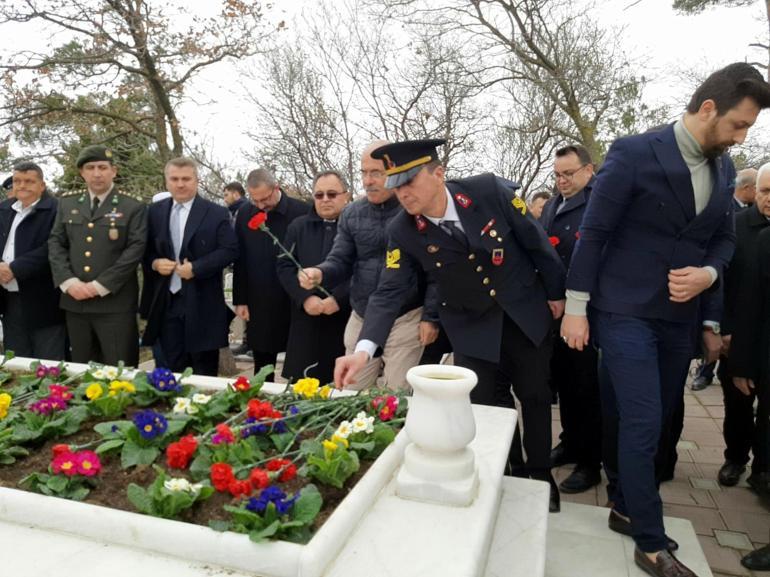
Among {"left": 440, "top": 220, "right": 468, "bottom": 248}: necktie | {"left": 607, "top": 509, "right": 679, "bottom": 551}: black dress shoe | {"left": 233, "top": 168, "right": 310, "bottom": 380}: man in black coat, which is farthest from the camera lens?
{"left": 233, "top": 168, "right": 310, "bottom": 380}: man in black coat

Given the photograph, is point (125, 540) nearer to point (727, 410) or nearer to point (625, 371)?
point (625, 371)

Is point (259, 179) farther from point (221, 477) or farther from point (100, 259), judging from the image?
point (221, 477)

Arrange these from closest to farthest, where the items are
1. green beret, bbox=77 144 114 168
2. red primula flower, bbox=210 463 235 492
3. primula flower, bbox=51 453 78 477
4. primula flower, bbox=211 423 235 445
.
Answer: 1. red primula flower, bbox=210 463 235 492
2. primula flower, bbox=51 453 78 477
3. primula flower, bbox=211 423 235 445
4. green beret, bbox=77 144 114 168

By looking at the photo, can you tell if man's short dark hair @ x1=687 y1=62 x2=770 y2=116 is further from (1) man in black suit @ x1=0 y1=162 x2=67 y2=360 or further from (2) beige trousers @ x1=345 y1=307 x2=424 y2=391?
(1) man in black suit @ x1=0 y1=162 x2=67 y2=360

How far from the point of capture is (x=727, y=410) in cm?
350

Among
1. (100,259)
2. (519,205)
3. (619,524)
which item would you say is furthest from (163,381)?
(619,524)

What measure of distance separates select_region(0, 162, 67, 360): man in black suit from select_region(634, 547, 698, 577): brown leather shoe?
13.9 ft

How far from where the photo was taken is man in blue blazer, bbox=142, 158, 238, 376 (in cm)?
428

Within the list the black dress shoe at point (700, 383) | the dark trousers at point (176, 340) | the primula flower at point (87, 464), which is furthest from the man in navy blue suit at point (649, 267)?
the black dress shoe at point (700, 383)

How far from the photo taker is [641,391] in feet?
7.71

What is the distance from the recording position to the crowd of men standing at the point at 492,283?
7.77 feet

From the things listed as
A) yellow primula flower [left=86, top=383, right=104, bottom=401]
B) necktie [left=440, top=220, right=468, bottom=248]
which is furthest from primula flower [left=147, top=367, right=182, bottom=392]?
necktie [left=440, top=220, right=468, bottom=248]

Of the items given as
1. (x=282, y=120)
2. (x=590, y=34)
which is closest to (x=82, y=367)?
(x=282, y=120)

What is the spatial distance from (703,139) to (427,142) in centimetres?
107
